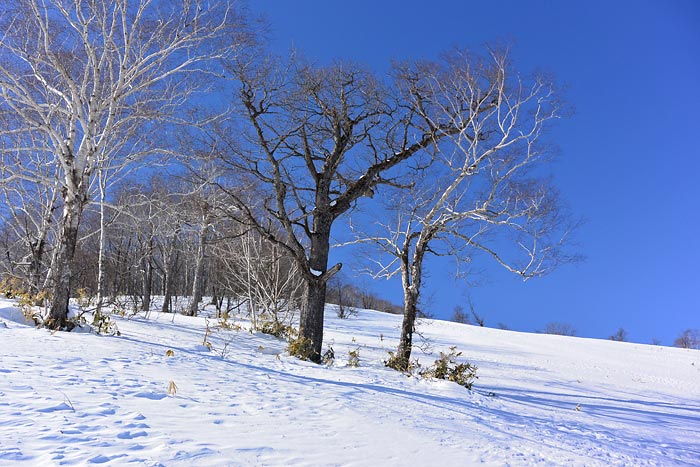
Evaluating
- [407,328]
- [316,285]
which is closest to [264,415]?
[316,285]

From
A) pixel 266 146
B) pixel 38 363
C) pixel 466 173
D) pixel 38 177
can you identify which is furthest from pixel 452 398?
pixel 38 177

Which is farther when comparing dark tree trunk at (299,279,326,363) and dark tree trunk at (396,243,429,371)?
dark tree trunk at (396,243,429,371)

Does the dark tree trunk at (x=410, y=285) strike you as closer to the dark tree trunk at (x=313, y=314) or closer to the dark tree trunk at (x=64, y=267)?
the dark tree trunk at (x=313, y=314)

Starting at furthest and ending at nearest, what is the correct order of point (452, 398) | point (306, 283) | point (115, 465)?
point (306, 283), point (452, 398), point (115, 465)

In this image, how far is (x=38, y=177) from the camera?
812 cm

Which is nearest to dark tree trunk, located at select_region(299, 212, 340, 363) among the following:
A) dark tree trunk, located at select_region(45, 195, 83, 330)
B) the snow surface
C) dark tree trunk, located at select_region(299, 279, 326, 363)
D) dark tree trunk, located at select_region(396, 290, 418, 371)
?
dark tree trunk, located at select_region(299, 279, 326, 363)

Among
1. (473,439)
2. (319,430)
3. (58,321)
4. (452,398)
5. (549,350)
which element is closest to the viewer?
(319,430)

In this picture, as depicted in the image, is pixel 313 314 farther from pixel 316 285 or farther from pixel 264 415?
pixel 264 415

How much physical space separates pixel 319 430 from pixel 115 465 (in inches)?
69.4

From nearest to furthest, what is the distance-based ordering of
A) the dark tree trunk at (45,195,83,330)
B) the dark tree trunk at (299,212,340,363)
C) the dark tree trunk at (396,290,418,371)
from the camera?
the dark tree trunk at (45,195,83,330) < the dark tree trunk at (299,212,340,363) < the dark tree trunk at (396,290,418,371)

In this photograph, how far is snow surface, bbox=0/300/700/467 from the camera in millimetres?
2830

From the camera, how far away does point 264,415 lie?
396cm

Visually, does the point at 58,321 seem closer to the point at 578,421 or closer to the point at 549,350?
the point at 578,421

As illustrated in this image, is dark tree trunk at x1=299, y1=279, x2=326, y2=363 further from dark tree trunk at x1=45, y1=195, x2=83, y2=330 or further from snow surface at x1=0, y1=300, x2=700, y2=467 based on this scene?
dark tree trunk at x1=45, y1=195, x2=83, y2=330
